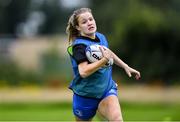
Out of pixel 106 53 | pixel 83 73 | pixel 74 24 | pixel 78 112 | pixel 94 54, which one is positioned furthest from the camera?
pixel 78 112

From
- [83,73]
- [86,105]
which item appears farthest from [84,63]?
[86,105]

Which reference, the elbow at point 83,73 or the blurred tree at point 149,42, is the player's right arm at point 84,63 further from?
the blurred tree at point 149,42

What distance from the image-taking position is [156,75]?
105ft

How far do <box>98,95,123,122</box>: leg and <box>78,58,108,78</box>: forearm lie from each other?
1.54 ft

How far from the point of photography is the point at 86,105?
27.7 feet

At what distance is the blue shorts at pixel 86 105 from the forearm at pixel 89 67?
18.0 inches

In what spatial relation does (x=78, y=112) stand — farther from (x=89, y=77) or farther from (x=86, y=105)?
(x=89, y=77)

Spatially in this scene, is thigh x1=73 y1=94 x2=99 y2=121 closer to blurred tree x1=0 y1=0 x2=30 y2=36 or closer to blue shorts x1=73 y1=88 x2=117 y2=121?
blue shorts x1=73 y1=88 x2=117 y2=121

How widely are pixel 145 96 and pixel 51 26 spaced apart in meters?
39.5

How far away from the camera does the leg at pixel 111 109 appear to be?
816 centimetres

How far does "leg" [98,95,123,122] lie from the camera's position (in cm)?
816

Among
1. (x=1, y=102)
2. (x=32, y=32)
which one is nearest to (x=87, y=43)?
(x=1, y=102)

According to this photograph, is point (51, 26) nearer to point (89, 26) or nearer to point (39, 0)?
point (39, 0)

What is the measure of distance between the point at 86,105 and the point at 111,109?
0.37 meters
